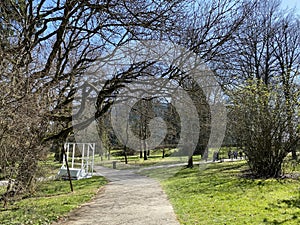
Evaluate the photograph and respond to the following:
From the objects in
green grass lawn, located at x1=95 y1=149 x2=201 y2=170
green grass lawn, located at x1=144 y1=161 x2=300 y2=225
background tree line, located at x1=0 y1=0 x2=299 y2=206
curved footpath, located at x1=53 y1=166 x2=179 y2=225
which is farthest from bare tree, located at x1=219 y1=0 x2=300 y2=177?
green grass lawn, located at x1=95 y1=149 x2=201 y2=170

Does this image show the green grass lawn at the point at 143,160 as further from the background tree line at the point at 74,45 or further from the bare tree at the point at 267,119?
the background tree line at the point at 74,45

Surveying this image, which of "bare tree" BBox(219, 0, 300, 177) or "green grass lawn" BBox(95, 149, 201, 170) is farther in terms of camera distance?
"green grass lawn" BBox(95, 149, 201, 170)

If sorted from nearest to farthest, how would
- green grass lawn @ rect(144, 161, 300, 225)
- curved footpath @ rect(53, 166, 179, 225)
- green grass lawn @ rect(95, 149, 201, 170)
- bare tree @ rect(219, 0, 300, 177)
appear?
1. green grass lawn @ rect(144, 161, 300, 225)
2. curved footpath @ rect(53, 166, 179, 225)
3. bare tree @ rect(219, 0, 300, 177)
4. green grass lawn @ rect(95, 149, 201, 170)

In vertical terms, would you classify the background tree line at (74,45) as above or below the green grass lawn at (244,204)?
above

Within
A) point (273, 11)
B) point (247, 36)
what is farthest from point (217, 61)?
point (273, 11)

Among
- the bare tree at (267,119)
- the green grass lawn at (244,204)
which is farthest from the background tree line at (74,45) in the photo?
the bare tree at (267,119)

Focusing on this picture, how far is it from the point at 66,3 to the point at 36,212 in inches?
183

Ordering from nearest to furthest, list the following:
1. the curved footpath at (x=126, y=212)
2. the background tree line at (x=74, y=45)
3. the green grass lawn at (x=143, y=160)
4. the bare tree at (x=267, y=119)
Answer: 1. the background tree line at (x=74, y=45)
2. the curved footpath at (x=126, y=212)
3. the bare tree at (x=267, y=119)
4. the green grass lawn at (x=143, y=160)

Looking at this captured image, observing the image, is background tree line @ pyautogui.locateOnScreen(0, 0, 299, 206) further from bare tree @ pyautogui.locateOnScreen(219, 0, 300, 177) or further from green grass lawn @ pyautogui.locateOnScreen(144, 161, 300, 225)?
bare tree @ pyautogui.locateOnScreen(219, 0, 300, 177)

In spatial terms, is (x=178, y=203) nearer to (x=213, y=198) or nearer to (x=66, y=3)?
(x=213, y=198)

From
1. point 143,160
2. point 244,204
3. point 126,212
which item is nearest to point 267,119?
point 244,204

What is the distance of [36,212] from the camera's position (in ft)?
22.0

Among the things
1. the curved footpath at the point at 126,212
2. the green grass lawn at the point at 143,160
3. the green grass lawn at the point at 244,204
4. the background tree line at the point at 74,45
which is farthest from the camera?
the green grass lawn at the point at 143,160

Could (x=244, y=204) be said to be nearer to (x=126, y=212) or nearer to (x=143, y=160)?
(x=126, y=212)
